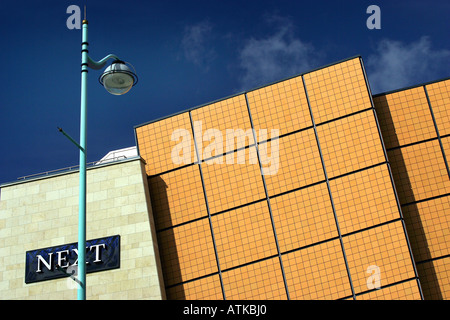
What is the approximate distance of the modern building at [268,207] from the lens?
84.0 ft

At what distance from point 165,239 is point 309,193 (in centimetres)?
813

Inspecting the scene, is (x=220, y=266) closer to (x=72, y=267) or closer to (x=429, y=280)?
(x=72, y=267)

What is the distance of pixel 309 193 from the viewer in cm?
2677

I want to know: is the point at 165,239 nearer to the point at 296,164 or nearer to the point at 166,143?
the point at 166,143

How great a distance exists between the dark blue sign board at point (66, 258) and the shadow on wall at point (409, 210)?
1492cm

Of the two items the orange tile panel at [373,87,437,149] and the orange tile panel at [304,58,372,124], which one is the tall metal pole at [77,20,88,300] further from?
the orange tile panel at [373,87,437,149]

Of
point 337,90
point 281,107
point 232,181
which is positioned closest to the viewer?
point 337,90

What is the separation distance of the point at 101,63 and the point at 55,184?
16.5m

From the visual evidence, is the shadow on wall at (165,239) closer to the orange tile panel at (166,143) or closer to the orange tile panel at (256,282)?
the orange tile panel at (166,143)

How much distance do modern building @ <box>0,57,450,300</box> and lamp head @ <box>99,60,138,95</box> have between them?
14088 mm

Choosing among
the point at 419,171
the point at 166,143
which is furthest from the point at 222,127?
the point at 419,171

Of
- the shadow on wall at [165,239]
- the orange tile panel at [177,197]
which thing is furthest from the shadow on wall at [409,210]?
the shadow on wall at [165,239]

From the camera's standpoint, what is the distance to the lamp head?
545 inches

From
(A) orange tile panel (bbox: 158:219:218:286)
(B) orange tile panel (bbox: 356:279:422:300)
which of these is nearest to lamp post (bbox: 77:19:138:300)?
(A) orange tile panel (bbox: 158:219:218:286)
